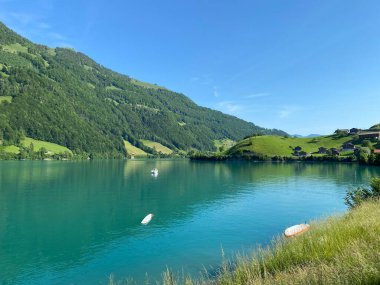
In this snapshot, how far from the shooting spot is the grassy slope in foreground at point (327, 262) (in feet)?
35.6

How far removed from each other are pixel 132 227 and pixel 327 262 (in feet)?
151

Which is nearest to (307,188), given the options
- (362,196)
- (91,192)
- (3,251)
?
(362,196)

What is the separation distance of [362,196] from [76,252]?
46.8 metres

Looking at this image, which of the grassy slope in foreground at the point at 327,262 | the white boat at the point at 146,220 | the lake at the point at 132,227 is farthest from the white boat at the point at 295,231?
the white boat at the point at 146,220

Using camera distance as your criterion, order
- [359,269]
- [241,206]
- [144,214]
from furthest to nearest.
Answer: [241,206] → [144,214] → [359,269]

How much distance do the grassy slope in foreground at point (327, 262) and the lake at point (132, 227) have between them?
11.4 feet

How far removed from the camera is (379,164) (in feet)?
636

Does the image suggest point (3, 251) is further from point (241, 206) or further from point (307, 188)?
point (307, 188)

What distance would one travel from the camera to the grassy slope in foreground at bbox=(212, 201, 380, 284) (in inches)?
427

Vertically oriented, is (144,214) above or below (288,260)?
below

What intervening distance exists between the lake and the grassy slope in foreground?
137 inches

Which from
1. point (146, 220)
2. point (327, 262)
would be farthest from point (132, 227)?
point (327, 262)

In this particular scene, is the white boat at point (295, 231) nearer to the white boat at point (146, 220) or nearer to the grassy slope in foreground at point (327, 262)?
the grassy slope in foreground at point (327, 262)

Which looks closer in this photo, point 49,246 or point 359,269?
point 359,269
